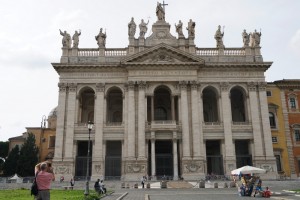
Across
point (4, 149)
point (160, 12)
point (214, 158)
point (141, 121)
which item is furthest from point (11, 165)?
point (160, 12)

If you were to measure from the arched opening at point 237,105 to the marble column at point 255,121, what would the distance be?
7.52 feet

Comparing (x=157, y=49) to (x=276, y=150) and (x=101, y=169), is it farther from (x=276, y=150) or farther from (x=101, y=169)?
(x=276, y=150)

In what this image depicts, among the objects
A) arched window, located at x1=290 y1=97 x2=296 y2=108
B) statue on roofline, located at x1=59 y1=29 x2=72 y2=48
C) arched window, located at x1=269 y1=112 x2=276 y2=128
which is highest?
statue on roofline, located at x1=59 y1=29 x2=72 y2=48

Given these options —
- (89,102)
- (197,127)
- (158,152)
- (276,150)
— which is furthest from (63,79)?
(276,150)

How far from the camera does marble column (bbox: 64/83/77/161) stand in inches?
1602

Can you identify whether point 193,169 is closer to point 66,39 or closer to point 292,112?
point 292,112

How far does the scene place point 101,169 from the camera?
40.1 meters

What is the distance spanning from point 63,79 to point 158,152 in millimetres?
15941

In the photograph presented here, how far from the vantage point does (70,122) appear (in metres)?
41.8

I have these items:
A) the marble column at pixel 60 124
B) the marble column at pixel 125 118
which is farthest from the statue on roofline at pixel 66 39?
the marble column at pixel 125 118

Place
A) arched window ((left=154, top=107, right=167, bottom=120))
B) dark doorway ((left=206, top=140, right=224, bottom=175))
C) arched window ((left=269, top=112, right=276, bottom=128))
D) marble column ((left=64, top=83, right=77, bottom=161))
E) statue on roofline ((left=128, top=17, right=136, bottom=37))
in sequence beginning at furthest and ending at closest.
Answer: arched window ((left=269, top=112, right=276, bottom=128)) < arched window ((left=154, top=107, right=167, bottom=120)) < statue on roofline ((left=128, top=17, right=136, bottom=37)) < dark doorway ((left=206, top=140, right=224, bottom=175)) < marble column ((left=64, top=83, right=77, bottom=161))

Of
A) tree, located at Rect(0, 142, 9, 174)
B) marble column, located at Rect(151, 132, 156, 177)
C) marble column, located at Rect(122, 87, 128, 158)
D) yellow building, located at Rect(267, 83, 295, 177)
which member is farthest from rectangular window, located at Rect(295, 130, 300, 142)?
tree, located at Rect(0, 142, 9, 174)

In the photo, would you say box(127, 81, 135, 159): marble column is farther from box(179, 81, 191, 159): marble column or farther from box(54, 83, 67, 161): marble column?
box(54, 83, 67, 161): marble column

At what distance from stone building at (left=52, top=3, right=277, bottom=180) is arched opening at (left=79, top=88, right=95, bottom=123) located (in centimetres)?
64
